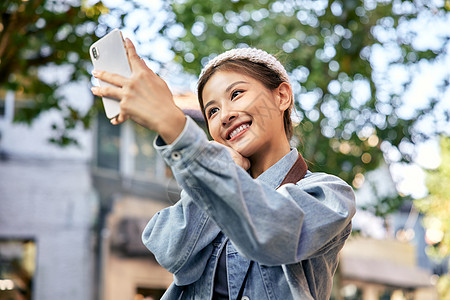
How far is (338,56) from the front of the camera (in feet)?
26.2

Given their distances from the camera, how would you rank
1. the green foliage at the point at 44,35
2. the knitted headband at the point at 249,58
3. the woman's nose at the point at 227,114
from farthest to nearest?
the green foliage at the point at 44,35, the knitted headband at the point at 249,58, the woman's nose at the point at 227,114

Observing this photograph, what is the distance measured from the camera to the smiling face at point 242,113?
1.73m

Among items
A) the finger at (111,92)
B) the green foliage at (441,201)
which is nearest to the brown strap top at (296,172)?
the finger at (111,92)

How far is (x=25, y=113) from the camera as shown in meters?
7.40

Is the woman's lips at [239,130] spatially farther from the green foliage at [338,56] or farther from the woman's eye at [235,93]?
the green foliage at [338,56]

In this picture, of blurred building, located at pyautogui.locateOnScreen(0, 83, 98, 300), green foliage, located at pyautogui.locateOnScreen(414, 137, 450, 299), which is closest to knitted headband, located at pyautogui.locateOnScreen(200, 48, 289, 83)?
blurred building, located at pyautogui.locateOnScreen(0, 83, 98, 300)

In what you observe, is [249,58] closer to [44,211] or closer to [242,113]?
[242,113]

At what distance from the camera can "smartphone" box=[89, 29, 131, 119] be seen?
131 cm

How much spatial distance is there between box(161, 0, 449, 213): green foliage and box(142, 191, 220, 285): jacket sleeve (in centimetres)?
594

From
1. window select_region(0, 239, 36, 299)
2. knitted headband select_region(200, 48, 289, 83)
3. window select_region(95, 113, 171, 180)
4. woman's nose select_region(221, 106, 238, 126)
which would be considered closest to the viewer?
woman's nose select_region(221, 106, 238, 126)

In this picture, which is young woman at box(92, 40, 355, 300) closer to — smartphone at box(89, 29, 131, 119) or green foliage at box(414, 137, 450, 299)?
smartphone at box(89, 29, 131, 119)

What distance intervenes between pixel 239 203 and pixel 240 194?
0.07 feet

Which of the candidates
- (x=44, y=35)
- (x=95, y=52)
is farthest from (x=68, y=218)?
(x=95, y=52)

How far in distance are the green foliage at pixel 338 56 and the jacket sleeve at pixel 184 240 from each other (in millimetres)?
5938
